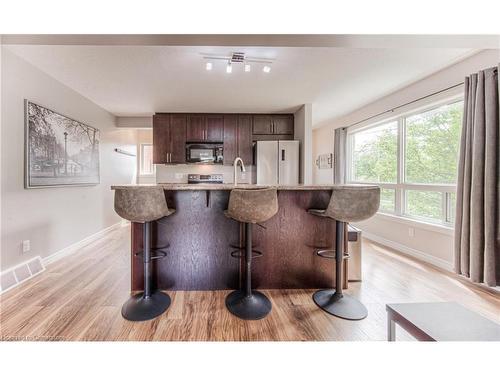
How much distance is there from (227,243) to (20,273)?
2260 mm

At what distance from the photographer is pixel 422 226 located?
2.95 m

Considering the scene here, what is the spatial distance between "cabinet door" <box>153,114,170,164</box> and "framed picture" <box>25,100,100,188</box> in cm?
99

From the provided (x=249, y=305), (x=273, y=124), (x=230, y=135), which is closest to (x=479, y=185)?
(x=249, y=305)

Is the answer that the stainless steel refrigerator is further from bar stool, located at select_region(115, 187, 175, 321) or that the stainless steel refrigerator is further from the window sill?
bar stool, located at select_region(115, 187, 175, 321)

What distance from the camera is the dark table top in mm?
Answer: 890

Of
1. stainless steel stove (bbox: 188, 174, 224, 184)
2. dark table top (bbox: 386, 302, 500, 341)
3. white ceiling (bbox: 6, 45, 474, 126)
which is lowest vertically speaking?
dark table top (bbox: 386, 302, 500, 341)

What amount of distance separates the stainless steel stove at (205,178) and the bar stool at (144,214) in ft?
8.98

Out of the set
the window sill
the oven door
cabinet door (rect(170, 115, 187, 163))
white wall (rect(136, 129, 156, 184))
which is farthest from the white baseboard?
white wall (rect(136, 129, 156, 184))

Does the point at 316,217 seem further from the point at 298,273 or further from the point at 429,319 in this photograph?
the point at 429,319

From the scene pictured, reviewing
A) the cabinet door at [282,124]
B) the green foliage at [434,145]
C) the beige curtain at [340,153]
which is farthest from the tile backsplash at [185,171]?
the green foliage at [434,145]

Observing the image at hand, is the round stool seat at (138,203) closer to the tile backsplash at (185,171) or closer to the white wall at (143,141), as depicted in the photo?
the tile backsplash at (185,171)

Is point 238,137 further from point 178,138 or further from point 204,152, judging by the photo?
point 178,138

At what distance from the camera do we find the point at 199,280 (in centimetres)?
211

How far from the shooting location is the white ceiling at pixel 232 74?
225 cm
